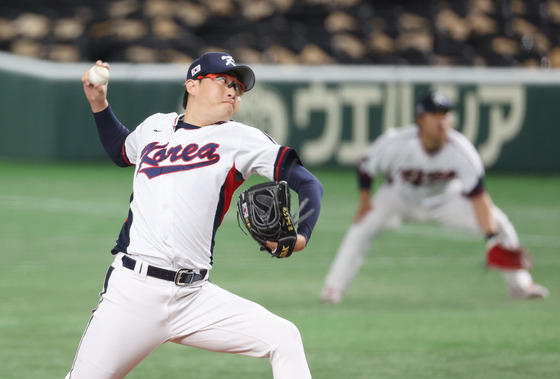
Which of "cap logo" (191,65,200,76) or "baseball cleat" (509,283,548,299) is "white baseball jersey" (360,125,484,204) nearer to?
"baseball cleat" (509,283,548,299)

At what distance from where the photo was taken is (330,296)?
7707 millimetres

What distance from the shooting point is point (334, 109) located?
736 inches

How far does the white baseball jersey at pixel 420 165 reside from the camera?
26.0ft

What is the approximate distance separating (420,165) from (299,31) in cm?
1307

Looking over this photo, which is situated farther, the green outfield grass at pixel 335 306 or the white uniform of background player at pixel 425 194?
the white uniform of background player at pixel 425 194

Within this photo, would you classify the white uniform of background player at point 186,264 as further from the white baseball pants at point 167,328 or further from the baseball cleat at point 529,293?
the baseball cleat at point 529,293

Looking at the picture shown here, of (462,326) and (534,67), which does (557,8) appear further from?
(462,326)

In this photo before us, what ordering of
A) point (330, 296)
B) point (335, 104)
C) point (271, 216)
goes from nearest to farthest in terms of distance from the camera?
point (271, 216), point (330, 296), point (335, 104)

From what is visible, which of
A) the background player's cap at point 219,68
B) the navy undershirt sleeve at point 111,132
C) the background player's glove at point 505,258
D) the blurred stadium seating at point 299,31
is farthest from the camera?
the blurred stadium seating at point 299,31

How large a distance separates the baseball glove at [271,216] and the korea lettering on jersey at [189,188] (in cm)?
14

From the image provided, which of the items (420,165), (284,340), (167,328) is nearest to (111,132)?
(167,328)

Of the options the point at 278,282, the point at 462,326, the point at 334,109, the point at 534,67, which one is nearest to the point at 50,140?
the point at 334,109

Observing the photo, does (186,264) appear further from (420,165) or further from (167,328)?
(420,165)

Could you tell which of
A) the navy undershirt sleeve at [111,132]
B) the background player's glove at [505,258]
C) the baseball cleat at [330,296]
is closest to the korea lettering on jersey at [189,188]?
the navy undershirt sleeve at [111,132]
